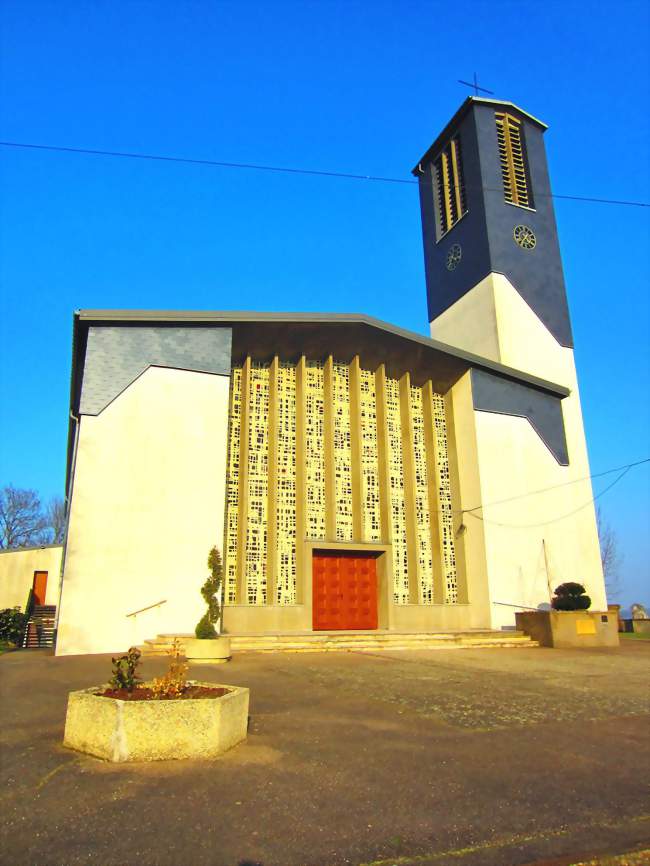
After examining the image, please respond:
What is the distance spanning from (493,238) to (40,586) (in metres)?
27.5

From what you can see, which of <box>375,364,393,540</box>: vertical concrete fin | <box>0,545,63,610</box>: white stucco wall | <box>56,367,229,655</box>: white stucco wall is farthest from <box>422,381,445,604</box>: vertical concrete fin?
<box>0,545,63,610</box>: white stucco wall

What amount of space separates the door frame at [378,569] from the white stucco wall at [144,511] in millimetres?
3250

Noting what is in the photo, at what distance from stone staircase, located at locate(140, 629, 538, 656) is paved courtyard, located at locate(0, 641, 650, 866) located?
497 cm

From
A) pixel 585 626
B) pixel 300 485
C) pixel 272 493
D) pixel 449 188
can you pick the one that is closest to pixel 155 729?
pixel 272 493

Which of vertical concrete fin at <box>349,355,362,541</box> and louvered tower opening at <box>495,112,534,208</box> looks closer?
vertical concrete fin at <box>349,355,362,541</box>

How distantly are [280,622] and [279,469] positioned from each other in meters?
4.44

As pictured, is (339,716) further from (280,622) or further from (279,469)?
(279,469)

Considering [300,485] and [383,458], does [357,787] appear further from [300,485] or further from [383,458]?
[383,458]

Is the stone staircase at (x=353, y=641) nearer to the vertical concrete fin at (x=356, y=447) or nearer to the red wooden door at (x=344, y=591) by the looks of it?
the red wooden door at (x=344, y=591)

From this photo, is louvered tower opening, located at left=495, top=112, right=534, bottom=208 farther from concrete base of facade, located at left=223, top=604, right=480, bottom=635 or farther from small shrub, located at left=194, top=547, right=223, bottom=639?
small shrub, located at left=194, top=547, right=223, bottom=639

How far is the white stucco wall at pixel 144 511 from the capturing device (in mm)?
12992

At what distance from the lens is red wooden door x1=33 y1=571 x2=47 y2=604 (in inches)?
1121

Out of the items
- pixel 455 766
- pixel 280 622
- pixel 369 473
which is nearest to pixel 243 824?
pixel 455 766

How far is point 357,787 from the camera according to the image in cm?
427
